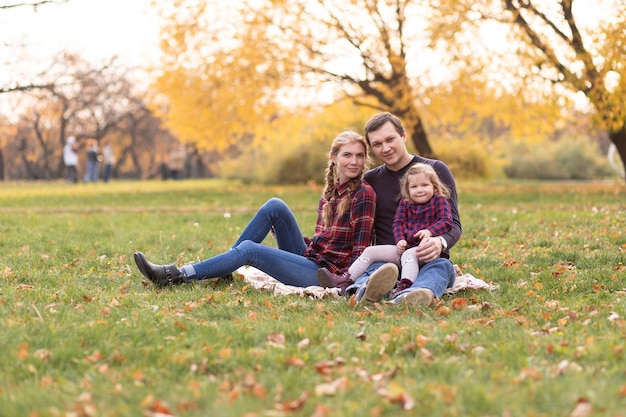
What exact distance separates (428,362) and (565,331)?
42.9 inches

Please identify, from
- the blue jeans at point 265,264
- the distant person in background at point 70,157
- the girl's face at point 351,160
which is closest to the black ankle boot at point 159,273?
the blue jeans at point 265,264

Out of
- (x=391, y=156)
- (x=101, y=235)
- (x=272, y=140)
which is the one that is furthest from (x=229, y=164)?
(x=391, y=156)

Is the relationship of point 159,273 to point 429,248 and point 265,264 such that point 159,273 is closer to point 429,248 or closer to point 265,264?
point 265,264

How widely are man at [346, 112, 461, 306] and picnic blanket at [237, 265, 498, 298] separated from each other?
0.34 feet

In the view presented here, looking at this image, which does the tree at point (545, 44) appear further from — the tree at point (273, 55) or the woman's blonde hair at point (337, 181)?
the woman's blonde hair at point (337, 181)

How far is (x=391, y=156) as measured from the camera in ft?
19.3

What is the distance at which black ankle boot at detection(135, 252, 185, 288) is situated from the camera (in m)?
5.78

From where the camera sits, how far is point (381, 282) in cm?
513

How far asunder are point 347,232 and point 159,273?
1513mm

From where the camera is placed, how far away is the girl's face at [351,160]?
5760 millimetres

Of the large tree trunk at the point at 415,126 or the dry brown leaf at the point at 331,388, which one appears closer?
the dry brown leaf at the point at 331,388

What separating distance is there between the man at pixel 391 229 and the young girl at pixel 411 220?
0.08 meters

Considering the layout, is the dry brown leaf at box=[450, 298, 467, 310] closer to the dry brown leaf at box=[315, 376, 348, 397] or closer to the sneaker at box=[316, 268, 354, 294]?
the sneaker at box=[316, 268, 354, 294]

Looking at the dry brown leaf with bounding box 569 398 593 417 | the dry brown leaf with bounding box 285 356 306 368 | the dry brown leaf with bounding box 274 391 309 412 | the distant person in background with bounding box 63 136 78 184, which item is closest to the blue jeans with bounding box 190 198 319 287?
the dry brown leaf with bounding box 285 356 306 368
